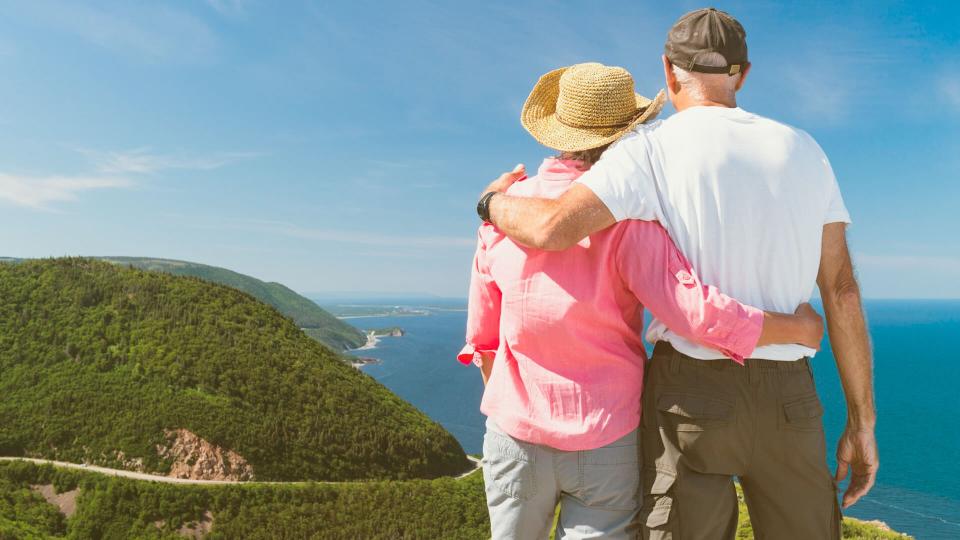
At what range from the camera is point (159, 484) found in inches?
1203

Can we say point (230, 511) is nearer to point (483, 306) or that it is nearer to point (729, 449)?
point (483, 306)

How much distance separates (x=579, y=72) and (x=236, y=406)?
41.1 meters

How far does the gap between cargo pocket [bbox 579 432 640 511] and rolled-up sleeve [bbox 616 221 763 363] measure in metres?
0.51

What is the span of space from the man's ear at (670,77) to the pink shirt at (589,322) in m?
0.49

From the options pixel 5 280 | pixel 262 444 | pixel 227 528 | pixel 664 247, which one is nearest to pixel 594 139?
pixel 664 247

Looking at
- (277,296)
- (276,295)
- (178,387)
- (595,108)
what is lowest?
(178,387)

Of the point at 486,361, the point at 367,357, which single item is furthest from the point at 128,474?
the point at 367,357

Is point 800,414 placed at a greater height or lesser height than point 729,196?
lesser

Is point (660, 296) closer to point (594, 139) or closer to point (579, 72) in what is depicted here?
point (594, 139)

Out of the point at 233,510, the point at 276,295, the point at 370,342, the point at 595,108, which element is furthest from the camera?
the point at 276,295

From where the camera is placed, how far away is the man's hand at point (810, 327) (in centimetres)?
220

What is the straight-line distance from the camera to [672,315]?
214 cm

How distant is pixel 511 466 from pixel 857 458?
4.69 feet

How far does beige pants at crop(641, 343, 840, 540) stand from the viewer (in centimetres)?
217
